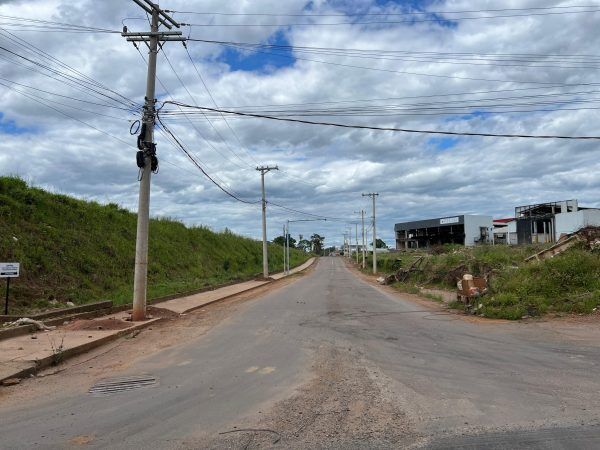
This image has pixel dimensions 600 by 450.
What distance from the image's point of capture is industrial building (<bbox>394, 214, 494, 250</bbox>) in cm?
9800

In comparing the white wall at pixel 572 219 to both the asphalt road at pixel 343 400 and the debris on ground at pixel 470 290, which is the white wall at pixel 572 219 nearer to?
the debris on ground at pixel 470 290

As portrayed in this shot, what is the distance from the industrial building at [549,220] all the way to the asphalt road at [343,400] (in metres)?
46.1

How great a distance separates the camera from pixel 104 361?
10656mm

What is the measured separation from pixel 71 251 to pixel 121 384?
1702 cm

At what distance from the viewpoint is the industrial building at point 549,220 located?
5403cm

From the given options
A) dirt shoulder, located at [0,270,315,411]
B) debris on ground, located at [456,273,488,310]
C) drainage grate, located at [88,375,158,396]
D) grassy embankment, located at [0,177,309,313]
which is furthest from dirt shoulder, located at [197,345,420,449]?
grassy embankment, located at [0,177,309,313]

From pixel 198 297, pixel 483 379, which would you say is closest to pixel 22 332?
pixel 483 379

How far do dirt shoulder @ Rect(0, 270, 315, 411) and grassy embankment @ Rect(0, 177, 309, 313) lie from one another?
15.0 feet

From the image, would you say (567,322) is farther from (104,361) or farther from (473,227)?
(473,227)

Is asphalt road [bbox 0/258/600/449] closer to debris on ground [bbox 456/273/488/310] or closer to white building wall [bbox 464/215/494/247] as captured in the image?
debris on ground [bbox 456/273/488/310]

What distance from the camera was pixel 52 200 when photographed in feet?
89.7

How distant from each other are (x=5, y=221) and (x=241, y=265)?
40182mm

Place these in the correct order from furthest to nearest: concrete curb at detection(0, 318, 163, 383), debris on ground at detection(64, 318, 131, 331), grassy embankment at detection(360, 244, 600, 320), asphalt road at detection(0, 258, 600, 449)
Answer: grassy embankment at detection(360, 244, 600, 320), debris on ground at detection(64, 318, 131, 331), concrete curb at detection(0, 318, 163, 383), asphalt road at detection(0, 258, 600, 449)

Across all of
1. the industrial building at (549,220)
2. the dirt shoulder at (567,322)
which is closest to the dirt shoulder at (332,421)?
the dirt shoulder at (567,322)
